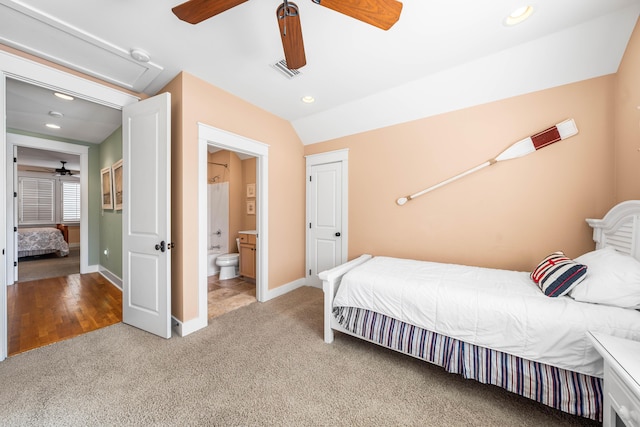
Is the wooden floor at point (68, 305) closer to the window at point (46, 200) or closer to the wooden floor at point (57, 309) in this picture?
the wooden floor at point (57, 309)

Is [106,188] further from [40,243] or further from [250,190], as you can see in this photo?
[40,243]

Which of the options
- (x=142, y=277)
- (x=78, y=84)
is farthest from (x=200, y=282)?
(x=78, y=84)

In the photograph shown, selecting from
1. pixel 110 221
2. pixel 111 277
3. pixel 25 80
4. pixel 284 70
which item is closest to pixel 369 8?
pixel 284 70

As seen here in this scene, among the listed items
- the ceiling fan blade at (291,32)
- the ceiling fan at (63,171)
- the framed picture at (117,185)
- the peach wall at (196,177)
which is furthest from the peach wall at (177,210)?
the ceiling fan at (63,171)

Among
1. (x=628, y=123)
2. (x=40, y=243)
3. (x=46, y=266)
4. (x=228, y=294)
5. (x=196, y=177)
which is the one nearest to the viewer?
(x=628, y=123)

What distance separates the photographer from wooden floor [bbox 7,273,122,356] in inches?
87.1

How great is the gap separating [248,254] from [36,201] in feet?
23.3

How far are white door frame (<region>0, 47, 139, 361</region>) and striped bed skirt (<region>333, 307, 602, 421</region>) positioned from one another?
2.79 meters

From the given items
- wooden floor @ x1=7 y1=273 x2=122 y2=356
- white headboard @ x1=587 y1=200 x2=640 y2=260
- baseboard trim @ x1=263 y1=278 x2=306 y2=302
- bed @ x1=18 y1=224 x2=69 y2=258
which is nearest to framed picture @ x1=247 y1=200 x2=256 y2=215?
baseboard trim @ x1=263 y1=278 x2=306 y2=302

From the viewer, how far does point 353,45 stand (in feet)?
6.32

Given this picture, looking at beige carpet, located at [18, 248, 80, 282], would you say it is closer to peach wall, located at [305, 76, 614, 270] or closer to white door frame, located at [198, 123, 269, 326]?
white door frame, located at [198, 123, 269, 326]

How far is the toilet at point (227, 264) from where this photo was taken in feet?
13.1

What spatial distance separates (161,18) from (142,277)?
2231 millimetres

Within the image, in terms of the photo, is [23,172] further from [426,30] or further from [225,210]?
[426,30]
